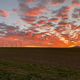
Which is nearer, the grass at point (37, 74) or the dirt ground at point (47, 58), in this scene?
the grass at point (37, 74)

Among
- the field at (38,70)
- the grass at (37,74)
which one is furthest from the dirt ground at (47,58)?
the grass at (37,74)

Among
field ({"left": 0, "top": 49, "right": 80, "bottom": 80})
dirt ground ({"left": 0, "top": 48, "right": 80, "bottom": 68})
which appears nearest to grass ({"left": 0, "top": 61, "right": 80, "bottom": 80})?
field ({"left": 0, "top": 49, "right": 80, "bottom": 80})

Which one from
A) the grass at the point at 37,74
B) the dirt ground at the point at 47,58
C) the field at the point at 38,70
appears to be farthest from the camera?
the dirt ground at the point at 47,58

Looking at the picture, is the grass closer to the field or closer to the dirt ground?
the field

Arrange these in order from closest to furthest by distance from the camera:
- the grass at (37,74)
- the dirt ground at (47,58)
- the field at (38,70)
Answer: the grass at (37,74) → the field at (38,70) → the dirt ground at (47,58)

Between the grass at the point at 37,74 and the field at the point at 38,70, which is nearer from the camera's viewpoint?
the grass at the point at 37,74

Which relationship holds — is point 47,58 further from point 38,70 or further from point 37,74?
point 37,74

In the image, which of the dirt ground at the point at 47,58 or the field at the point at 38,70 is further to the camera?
the dirt ground at the point at 47,58

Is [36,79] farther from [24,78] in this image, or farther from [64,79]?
[64,79]

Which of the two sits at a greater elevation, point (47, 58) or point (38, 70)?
point (47, 58)

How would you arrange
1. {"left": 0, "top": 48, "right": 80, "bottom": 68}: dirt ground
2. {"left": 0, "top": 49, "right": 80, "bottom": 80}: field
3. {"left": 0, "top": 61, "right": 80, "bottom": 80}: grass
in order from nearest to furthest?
{"left": 0, "top": 61, "right": 80, "bottom": 80}: grass, {"left": 0, "top": 49, "right": 80, "bottom": 80}: field, {"left": 0, "top": 48, "right": 80, "bottom": 68}: dirt ground

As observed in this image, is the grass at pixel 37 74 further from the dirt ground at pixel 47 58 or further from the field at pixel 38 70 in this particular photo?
the dirt ground at pixel 47 58

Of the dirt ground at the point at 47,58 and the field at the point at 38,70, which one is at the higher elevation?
the dirt ground at the point at 47,58

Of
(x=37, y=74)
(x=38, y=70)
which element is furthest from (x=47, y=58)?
(x=37, y=74)
